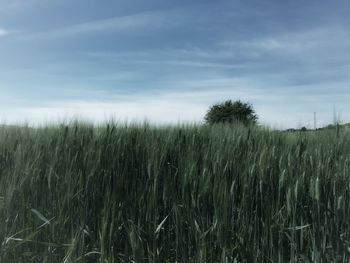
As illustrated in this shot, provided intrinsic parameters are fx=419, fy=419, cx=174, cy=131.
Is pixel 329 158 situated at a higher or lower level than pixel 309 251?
higher

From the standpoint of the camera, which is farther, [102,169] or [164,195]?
[102,169]

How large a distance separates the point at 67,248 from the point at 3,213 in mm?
432

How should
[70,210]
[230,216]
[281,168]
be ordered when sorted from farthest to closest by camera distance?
[281,168], [70,210], [230,216]

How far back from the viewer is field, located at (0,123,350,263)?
1.92 meters

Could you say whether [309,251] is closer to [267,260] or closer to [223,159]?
[267,260]

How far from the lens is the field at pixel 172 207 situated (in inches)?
75.7

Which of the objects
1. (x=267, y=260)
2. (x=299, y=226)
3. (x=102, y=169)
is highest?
(x=102, y=169)

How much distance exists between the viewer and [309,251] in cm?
194

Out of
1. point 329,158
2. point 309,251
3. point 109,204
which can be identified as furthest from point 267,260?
point 329,158

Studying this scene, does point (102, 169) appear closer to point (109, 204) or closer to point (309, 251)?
point (109, 204)

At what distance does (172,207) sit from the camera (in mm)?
2168

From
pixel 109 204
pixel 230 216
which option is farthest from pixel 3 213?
pixel 230 216

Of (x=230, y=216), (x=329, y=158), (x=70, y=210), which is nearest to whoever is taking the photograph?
(x=230, y=216)

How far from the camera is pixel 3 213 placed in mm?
2197
